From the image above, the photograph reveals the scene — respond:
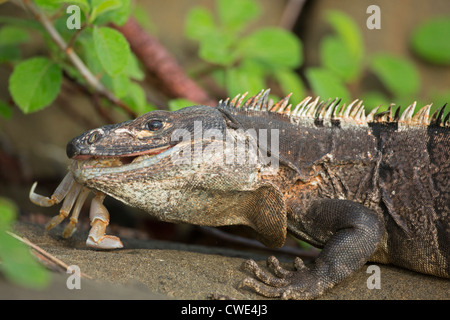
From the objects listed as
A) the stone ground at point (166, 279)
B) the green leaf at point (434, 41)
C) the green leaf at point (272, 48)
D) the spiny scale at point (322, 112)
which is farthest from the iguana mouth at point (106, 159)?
the green leaf at point (434, 41)

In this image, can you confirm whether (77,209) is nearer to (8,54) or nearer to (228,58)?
(8,54)

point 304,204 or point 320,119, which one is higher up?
point 320,119

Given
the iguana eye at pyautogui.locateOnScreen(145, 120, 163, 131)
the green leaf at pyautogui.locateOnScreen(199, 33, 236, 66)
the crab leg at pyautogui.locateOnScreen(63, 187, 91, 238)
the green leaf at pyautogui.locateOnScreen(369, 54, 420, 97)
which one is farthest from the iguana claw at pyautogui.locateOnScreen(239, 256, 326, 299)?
the green leaf at pyautogui.locateOnScreen(369, 54, 420, 97)

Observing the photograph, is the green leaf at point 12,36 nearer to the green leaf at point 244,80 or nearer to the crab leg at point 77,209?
the green leaf at point 244,80

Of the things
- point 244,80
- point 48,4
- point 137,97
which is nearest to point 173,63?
point 244,80

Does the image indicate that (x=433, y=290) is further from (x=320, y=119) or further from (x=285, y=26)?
(x=285, y=26)

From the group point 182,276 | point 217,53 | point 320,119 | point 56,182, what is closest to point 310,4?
point 217,53
